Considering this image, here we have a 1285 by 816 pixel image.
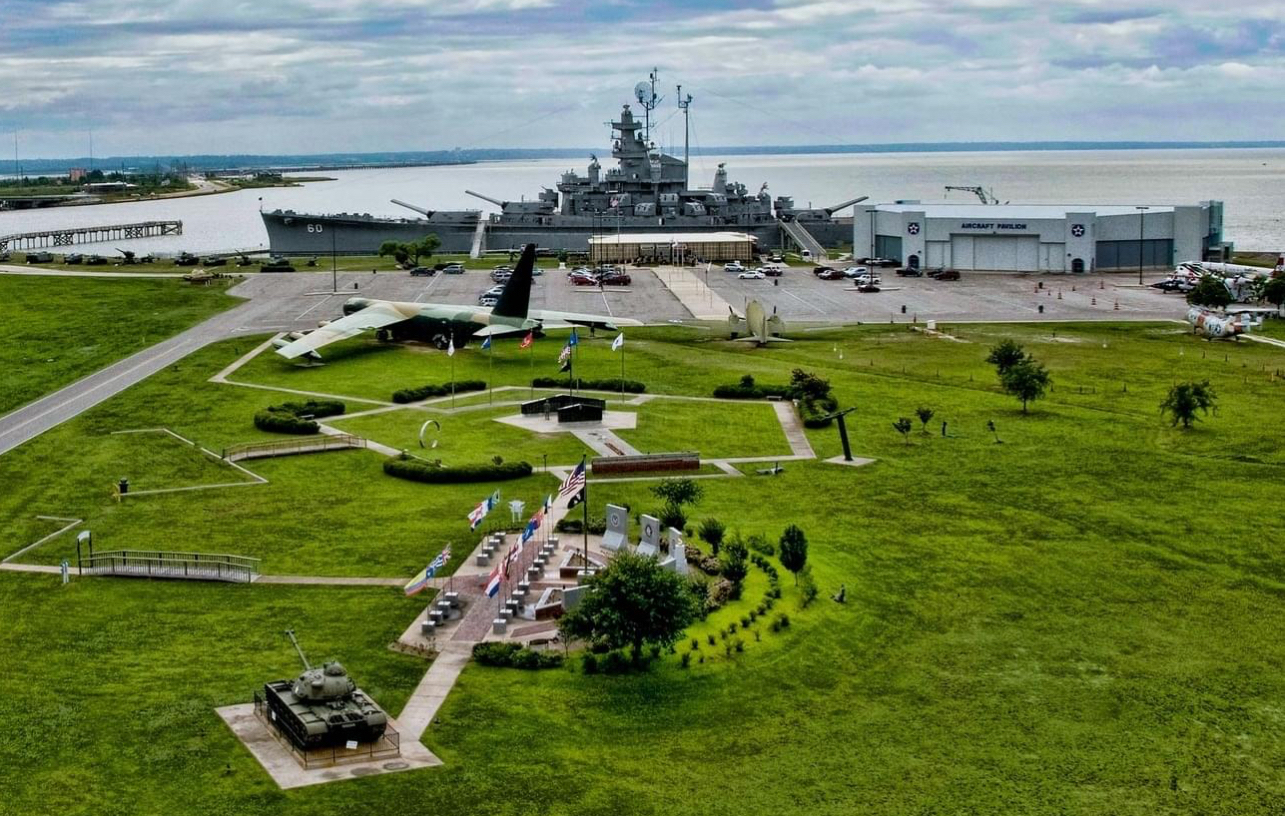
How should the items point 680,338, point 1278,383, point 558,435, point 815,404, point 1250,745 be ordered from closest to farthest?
point 1250,745
point 558,435
point 815,404
point 1278,383
point 680,338

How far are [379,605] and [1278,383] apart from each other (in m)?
52.7

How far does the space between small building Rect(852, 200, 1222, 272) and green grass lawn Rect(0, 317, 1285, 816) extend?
→ 6462 cm

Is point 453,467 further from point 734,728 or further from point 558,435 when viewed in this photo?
point 734,728

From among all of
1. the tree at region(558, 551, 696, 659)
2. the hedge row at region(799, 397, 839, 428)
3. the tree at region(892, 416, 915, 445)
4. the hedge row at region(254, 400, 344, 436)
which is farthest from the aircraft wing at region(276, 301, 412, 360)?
the tree at region(558, 551, 696, 659)

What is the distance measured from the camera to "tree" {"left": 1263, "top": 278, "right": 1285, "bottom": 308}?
99.6 metres

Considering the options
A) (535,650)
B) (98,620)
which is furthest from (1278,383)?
(98,620)

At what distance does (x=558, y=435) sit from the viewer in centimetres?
6347

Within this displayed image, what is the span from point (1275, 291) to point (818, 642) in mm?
73966

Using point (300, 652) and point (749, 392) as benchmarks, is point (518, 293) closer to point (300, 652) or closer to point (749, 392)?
point (749, 392)

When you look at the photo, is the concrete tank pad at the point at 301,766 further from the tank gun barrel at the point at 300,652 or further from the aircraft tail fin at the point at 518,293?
the aircraft tail fin at the point at 518,293

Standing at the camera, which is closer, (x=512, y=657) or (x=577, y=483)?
(x=512, y=657)

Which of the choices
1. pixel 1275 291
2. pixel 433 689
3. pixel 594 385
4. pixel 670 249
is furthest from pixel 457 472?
pixel 670 249

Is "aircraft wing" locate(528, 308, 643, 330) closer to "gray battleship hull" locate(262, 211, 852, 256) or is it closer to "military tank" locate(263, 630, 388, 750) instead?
"military tank" locate(263, 630, 388, 750)

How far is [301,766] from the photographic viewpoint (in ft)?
100
